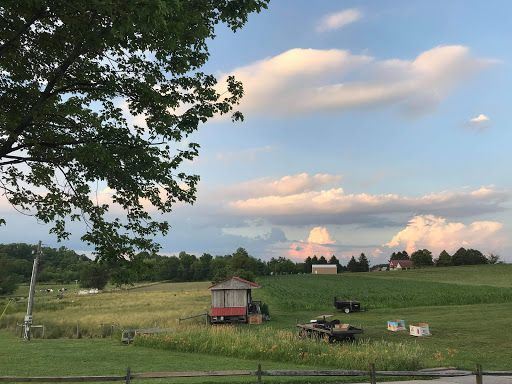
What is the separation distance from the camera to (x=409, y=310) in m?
36.6

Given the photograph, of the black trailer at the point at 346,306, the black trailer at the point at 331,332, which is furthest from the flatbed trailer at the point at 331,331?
the black trailer at the point at 346,306

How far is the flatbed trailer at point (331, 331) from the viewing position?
2036 cm

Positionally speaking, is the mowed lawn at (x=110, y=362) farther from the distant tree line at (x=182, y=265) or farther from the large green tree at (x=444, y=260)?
the large green tree at (x=444, y=260)

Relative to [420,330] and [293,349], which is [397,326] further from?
[293,349]

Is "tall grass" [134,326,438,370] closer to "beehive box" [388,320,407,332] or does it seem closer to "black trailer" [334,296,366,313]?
"beehive box" [388,320,407,332]

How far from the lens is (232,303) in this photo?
107 feet

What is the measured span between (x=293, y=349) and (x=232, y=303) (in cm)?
1632

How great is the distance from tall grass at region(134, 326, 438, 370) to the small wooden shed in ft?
29.1

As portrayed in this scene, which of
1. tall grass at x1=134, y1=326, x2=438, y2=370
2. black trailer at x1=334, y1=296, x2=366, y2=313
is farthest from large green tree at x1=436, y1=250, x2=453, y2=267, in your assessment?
tall grass at x1=134, y1=326, x2=438, y2=370

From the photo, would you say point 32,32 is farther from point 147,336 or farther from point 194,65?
point 147,336

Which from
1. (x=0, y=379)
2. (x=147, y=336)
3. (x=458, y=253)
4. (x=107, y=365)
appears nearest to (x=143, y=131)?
(x=0, y=379)

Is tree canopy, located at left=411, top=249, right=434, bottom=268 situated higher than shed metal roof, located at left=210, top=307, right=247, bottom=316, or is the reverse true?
tree canopy, located at left=411, top=249, right=434, bottom=268

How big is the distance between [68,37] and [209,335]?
16.7m

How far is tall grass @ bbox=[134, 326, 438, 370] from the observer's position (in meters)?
15.0
